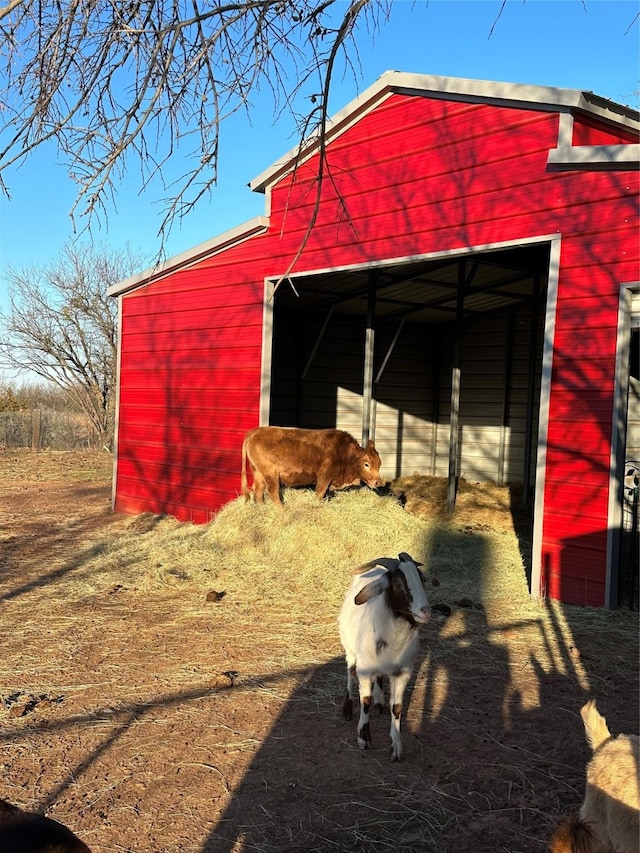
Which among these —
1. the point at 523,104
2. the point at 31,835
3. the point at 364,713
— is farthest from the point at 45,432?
the point at 31,835

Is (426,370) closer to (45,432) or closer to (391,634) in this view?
(391,634)

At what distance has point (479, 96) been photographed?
8.01 meters

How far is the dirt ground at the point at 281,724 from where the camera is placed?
3303 mm

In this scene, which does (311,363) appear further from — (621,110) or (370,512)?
(621,110)

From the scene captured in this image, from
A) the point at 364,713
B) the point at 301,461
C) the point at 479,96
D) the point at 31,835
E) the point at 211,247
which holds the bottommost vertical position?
the point at 364,713

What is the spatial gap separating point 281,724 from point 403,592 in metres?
1.26

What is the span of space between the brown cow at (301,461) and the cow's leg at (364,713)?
5550mm

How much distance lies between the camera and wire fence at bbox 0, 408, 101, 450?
26.7 metres

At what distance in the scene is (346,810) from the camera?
341 cm

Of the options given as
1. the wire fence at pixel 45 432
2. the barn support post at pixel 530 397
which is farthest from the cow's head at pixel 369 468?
the wire fence at pixel 45 432

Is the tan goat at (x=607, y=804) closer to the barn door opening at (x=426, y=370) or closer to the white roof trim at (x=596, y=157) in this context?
the white roof trim at (x=596, y=157)

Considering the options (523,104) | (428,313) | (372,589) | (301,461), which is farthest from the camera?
(428,313)

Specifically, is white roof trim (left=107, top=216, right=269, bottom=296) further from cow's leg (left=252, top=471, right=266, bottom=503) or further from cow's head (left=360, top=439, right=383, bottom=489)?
cow's head (left=360, top=439, right=383, bottom=489)

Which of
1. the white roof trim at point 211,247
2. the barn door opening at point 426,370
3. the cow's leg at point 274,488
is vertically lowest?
the cow's leg at point 274,488
